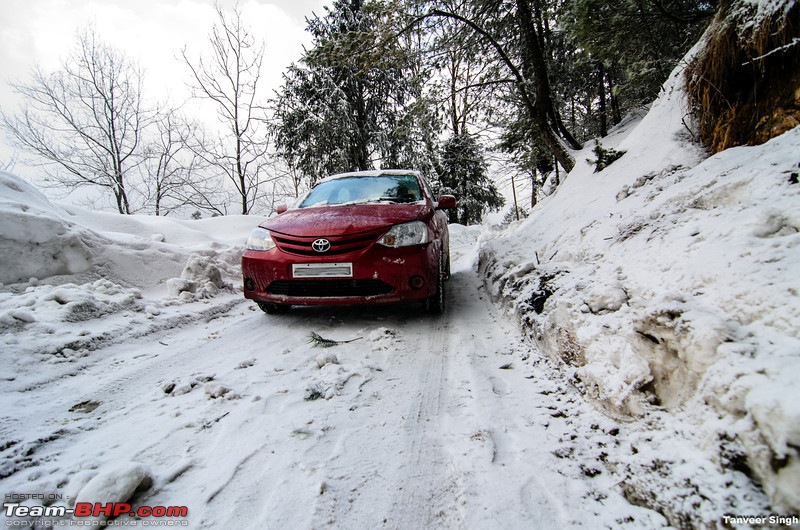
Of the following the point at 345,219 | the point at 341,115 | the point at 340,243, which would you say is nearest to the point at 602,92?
the point at 341,115

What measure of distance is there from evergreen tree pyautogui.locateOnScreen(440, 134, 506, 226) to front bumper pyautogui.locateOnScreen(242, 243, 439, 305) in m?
16.7

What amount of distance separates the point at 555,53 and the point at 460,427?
35.9 feet

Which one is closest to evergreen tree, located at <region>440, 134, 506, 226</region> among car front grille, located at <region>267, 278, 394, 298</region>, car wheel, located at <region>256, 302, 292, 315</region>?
car wheel, located at <region>256, 302, 292, 315</region>

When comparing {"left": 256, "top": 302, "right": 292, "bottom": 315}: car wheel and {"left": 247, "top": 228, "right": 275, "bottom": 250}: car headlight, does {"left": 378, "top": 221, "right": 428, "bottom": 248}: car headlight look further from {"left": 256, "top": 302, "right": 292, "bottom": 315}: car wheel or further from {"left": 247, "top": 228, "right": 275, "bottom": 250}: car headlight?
{"left": 256, "top": 302, "right": 292, "bottom": 315}: car wheel

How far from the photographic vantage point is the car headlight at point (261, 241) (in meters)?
3.05

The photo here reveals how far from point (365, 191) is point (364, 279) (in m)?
1.51

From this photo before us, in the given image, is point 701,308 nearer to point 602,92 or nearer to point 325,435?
point 325,435

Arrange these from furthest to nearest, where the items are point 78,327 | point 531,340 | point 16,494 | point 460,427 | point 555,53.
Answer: point 555,53 < point 78,327 < point 531,340 < point 460,427 < point 16,494

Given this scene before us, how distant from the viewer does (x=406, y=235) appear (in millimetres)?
2910

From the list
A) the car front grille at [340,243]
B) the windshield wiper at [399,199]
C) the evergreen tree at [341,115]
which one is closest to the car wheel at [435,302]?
the car front grille at [340,243]

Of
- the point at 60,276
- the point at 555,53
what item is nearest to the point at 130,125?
the point at 60,276

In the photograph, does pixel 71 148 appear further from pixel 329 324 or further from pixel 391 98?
pixel 329 324

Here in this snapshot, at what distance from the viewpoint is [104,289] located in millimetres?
3328

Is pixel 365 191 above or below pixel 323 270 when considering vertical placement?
above
